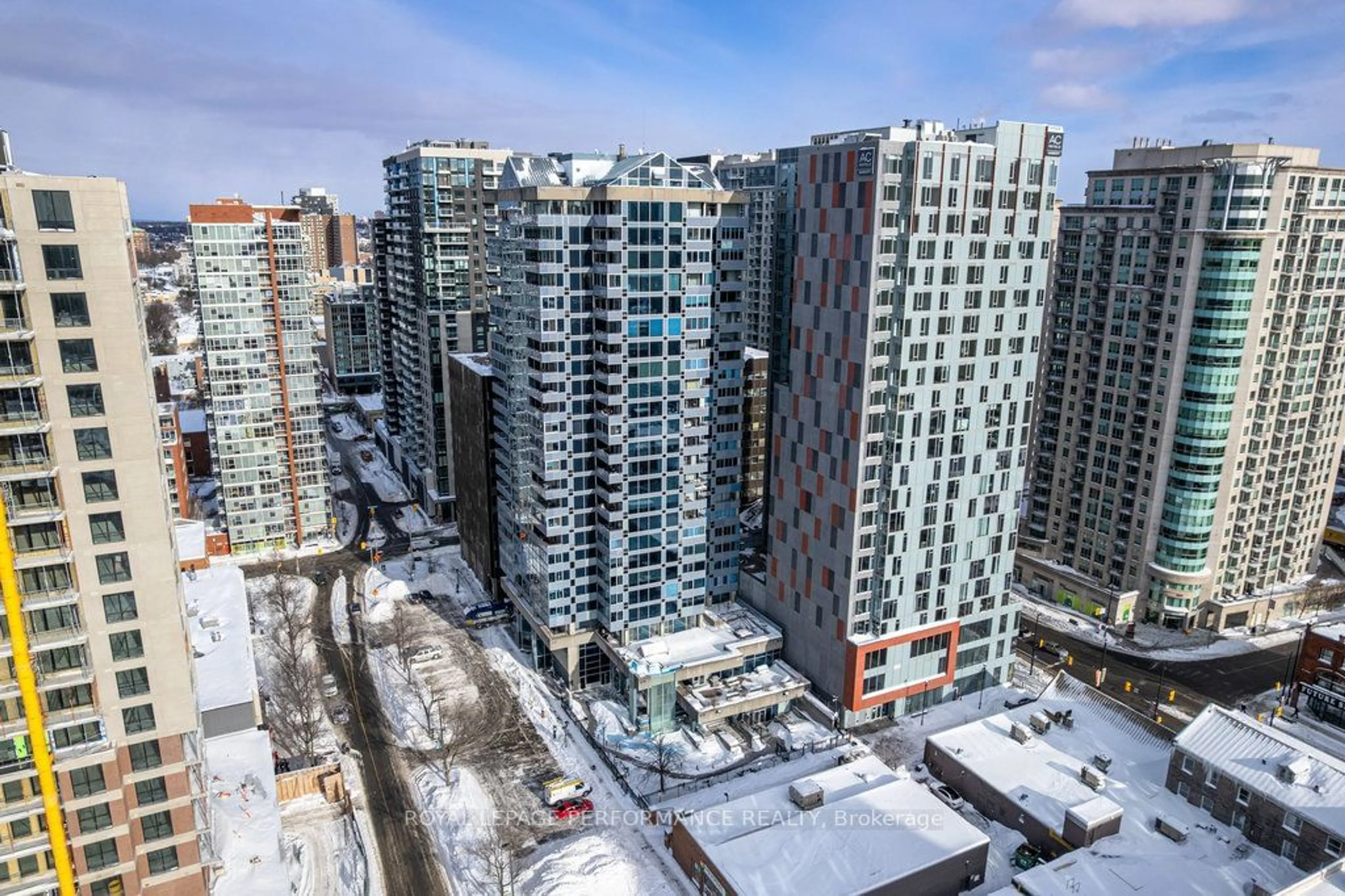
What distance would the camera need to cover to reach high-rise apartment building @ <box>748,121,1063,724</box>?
77.8 m

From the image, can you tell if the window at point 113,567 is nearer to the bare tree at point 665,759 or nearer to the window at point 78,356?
the window at point 78,356

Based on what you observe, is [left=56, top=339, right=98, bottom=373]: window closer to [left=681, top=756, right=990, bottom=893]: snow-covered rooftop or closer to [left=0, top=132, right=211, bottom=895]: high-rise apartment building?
[left=0, top=132, right=211, bottom=895]: high-rise apartment building

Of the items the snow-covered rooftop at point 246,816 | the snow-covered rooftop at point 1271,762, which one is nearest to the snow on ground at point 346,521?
the snow-covered rooftop at point 246,816

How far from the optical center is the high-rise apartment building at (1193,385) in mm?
100250

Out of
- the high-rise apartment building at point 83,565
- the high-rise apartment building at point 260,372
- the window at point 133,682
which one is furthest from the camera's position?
the high-rise apartment building at point 260,372

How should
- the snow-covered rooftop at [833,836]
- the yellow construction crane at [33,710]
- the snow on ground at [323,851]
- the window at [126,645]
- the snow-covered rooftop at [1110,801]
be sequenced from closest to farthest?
1. the yellow construction crane at [33,710]
2. the window at [126,645]
3. the snow-covered rooftop at [833,836]
4. the snow-covered rooftop at [1110,801]
5. the snow on ground at [323,851]

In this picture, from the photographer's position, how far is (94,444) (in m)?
47.3

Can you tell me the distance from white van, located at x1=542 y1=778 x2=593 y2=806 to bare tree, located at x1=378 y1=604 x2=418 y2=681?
23.7 metres

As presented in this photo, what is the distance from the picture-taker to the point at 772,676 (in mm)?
91250

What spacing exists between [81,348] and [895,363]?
62.8 meters

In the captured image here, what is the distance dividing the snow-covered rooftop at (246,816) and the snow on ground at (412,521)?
61900 millimetres

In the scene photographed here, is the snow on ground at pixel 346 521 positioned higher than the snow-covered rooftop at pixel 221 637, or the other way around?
the snow-covered rooftop at pixel 221 637

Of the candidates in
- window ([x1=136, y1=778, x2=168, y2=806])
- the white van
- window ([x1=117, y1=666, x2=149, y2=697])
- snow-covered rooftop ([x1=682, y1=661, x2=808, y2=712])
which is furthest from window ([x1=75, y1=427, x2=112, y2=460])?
snow-covered rooftop ([x1=682, y1=661, x2=808, y2=712])

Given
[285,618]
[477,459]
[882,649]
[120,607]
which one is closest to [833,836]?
[882,649]
